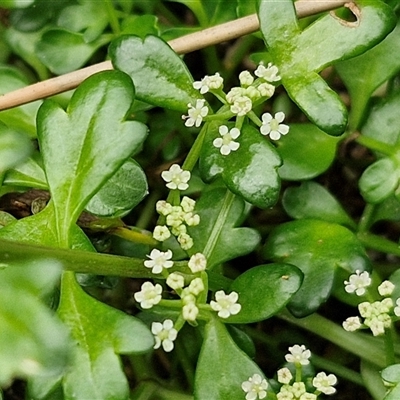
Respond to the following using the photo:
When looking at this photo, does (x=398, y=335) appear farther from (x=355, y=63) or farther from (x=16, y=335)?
(x=16, y=335)

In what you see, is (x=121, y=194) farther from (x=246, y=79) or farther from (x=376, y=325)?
(x=376, y=325)

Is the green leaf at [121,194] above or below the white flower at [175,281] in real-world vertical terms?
below

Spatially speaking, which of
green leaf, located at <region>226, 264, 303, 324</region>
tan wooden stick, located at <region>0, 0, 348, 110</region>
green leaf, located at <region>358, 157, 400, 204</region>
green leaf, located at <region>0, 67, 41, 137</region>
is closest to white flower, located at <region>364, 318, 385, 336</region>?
green leaf, located at <region>226, 264, 303, 324</region>

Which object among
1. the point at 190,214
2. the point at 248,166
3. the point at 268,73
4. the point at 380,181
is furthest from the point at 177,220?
the point at 380,181

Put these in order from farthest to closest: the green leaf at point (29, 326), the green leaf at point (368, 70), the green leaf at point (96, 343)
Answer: the green leaf at point (368, 70) < the green leaf at point (96, 343) < the green leaf at point (29, 326)

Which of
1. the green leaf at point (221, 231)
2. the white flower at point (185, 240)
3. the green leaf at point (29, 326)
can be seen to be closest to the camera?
the green leaf at point (29, 326)

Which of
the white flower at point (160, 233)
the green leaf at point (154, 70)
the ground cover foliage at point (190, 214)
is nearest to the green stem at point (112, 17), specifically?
the ground cover foliage at point (190, 214)

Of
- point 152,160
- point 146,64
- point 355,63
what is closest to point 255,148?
point 146,64

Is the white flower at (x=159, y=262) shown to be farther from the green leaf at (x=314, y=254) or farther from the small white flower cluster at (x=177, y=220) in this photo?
the green leaf at (x=314, y=254)
